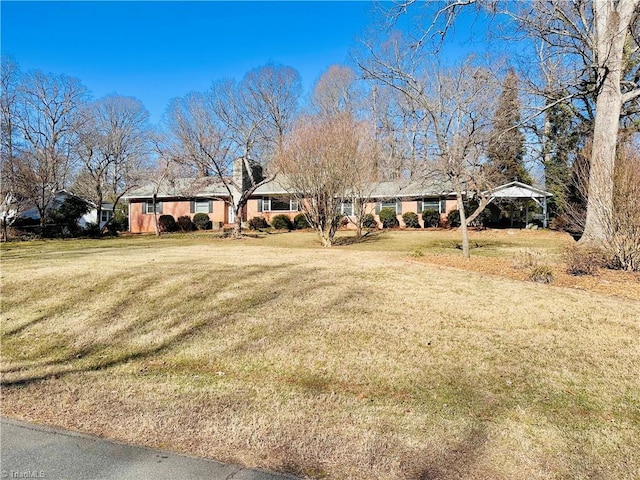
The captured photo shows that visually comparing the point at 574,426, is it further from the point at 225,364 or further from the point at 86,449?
the point at 86,449

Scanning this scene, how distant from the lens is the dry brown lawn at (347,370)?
2758mm

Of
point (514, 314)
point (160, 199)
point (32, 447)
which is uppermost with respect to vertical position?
point (160, 199)

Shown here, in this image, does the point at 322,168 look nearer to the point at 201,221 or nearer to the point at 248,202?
the point at 248,202

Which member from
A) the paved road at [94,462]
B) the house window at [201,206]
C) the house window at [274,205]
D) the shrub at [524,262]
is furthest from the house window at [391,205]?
the paved road at [94,462]

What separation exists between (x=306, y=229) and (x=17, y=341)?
20.6 meters

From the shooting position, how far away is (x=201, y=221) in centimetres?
2795

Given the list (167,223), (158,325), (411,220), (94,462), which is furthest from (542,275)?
(167,223)

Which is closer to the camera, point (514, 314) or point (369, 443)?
point (369, 443)

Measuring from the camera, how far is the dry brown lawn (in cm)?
276

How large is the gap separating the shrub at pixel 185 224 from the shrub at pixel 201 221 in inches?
14.8

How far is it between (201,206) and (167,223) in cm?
252

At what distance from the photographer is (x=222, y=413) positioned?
3.28 meters

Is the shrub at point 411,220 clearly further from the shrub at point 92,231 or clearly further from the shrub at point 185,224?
the shrub at point 92,231

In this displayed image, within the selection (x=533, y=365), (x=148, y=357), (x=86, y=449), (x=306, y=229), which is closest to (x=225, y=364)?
(x=148, y=357)
